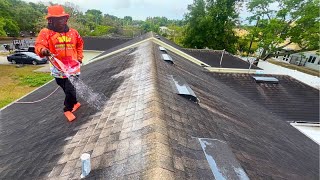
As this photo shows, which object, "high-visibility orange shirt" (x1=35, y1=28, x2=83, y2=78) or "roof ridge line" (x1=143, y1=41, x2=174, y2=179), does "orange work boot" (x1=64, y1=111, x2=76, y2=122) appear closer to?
"high-visibility orange shirt" (x1=35, y1=28, x2=83, y2=78)

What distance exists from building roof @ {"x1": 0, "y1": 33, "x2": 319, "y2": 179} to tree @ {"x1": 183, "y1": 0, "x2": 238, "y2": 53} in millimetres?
28154

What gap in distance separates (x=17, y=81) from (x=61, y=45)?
925 inches

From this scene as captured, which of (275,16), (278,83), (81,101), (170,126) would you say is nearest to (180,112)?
(170,126)

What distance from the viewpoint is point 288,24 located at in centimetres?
3025

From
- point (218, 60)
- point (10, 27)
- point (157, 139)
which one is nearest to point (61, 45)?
point (157, 139)

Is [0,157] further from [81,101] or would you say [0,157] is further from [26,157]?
[81,101]

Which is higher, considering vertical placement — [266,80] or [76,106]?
[76,106]

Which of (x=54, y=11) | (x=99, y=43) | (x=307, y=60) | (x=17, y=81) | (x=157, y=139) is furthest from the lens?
(x=307, y=60)

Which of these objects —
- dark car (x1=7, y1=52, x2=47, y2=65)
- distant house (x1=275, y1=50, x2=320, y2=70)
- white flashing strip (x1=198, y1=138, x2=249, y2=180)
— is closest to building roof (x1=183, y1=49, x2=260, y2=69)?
white flashing strip (x1=198, y1=138, x2=249, y2=180)

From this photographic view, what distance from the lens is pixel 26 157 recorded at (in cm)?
470

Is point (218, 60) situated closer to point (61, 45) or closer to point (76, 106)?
point (76, 106)

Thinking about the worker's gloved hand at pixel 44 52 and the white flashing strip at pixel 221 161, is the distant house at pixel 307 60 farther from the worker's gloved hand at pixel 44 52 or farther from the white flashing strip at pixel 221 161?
the worker's gloved hand at pixel 44 52

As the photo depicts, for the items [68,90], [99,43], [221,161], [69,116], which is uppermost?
[68,90]

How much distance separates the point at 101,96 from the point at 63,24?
7.46 ft
